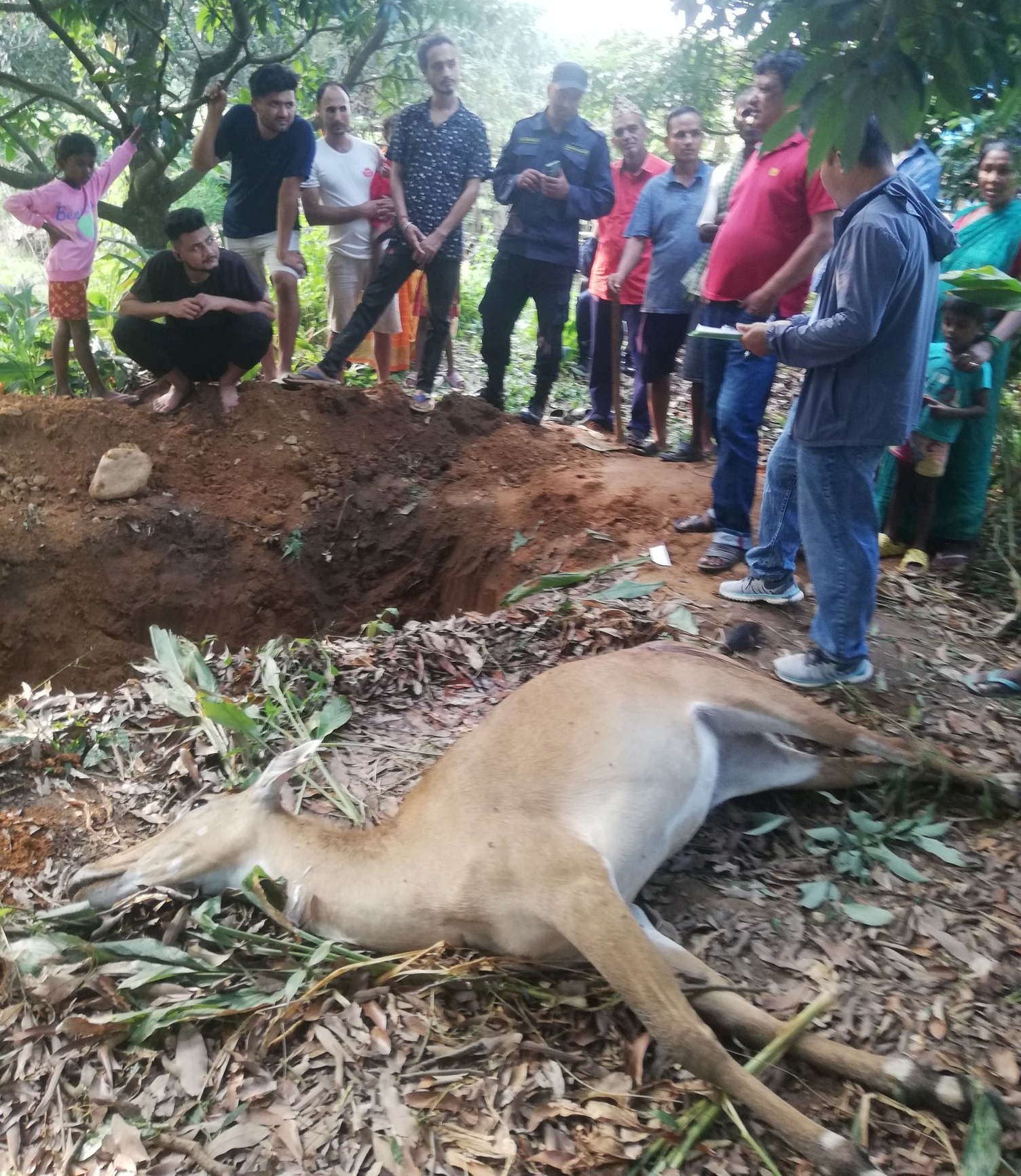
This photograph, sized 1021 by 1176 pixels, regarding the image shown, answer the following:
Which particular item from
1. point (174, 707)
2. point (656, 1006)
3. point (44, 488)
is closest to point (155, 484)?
point (44, 488)

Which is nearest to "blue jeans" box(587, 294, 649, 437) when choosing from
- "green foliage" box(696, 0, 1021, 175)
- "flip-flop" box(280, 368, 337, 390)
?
"flip-flop" box(280, 368, 337, 390)

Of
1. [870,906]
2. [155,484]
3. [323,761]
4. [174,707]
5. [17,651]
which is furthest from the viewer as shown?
[155,484]

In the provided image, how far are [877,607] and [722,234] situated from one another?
2.04 meters

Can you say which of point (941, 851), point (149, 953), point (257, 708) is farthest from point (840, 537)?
point (149, 953)

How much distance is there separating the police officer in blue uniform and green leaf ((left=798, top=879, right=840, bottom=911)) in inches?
190

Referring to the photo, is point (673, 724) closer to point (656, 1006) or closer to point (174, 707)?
point (656, 1006)

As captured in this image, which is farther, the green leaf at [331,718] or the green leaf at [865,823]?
the green leaf at [331,718]

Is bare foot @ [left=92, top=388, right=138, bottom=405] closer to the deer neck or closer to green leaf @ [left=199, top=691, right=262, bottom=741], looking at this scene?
green leaf @ [left=199, top=691, right=262, bottom=741]

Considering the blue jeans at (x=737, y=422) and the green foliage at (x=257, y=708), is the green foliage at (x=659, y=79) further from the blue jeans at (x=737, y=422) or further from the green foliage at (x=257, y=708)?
the green foliage at (x=257, y=708)

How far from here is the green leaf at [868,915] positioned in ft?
8.57

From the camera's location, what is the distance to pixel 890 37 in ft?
6.17

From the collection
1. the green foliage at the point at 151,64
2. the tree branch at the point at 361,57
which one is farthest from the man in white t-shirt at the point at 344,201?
the tree branch at the point at 361,57

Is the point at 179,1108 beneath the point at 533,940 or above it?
beneath

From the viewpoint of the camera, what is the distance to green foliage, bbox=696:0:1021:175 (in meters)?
1.89
